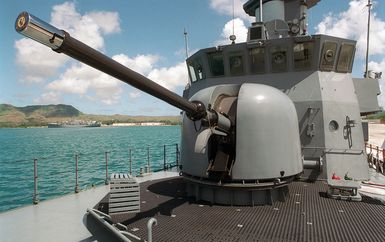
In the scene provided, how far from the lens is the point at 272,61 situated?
25.9 feet

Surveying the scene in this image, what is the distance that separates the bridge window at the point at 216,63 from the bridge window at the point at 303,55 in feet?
6.30

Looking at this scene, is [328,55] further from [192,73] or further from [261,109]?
[192,73]

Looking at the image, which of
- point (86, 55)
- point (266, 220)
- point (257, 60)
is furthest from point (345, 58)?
point (86, 55)

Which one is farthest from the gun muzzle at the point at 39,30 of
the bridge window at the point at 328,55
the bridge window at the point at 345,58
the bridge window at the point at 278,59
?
the bridge window at the point at 345,58

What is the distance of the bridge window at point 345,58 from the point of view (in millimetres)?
7922

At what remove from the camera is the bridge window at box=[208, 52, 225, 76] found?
27.1 feet

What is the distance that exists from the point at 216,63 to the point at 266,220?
4.90 meters

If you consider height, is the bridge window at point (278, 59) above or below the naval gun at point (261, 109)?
above

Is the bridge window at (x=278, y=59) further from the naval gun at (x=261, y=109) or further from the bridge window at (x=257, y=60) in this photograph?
the bridge window at (x=257, y=60)

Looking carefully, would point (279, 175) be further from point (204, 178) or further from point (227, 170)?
point (204, 178)

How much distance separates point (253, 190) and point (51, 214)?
3842 mm

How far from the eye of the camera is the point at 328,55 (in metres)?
7.75

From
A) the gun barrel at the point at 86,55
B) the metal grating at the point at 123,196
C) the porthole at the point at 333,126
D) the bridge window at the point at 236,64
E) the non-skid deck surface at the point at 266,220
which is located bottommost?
the non-skid deck surface at the point at 266,220

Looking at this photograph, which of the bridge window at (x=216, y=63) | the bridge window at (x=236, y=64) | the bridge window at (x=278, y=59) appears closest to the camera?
the bridge window at (x=278, y=59)
